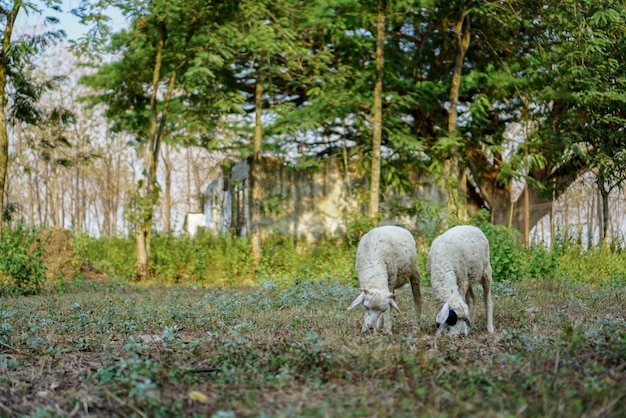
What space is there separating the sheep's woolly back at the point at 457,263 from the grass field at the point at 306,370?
0.49 metres

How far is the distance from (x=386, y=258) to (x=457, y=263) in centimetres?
82

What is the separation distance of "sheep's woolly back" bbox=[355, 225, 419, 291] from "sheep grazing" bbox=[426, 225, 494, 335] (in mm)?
372

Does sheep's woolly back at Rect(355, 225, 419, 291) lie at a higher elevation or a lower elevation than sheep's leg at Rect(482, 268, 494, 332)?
higher

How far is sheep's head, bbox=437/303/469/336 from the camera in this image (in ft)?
22.9

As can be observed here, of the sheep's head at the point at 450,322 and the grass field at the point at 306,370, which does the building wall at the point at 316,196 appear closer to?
the grass field at the point at 306,370

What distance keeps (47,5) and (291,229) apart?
1077cm

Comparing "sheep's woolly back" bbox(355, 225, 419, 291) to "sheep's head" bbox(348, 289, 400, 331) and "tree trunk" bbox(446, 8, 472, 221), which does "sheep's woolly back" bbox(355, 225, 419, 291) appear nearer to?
"sheep's head" bbox(348, 289, 400, 331)

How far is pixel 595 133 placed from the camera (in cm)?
1745

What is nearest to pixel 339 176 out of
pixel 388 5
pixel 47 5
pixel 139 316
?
pixel 388 5

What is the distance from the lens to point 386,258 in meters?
7.91

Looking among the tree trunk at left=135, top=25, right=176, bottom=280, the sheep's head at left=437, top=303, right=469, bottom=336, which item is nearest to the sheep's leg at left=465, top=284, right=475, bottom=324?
the sheep's head at left=437, top=303, right=469, bottom=336

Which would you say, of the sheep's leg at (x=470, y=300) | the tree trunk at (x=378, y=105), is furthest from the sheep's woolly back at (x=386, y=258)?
the tree trunk at (x=378, y=105)

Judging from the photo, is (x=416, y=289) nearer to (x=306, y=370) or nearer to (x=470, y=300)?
(x=470, y=300)

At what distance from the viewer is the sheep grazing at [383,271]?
7371 mm
